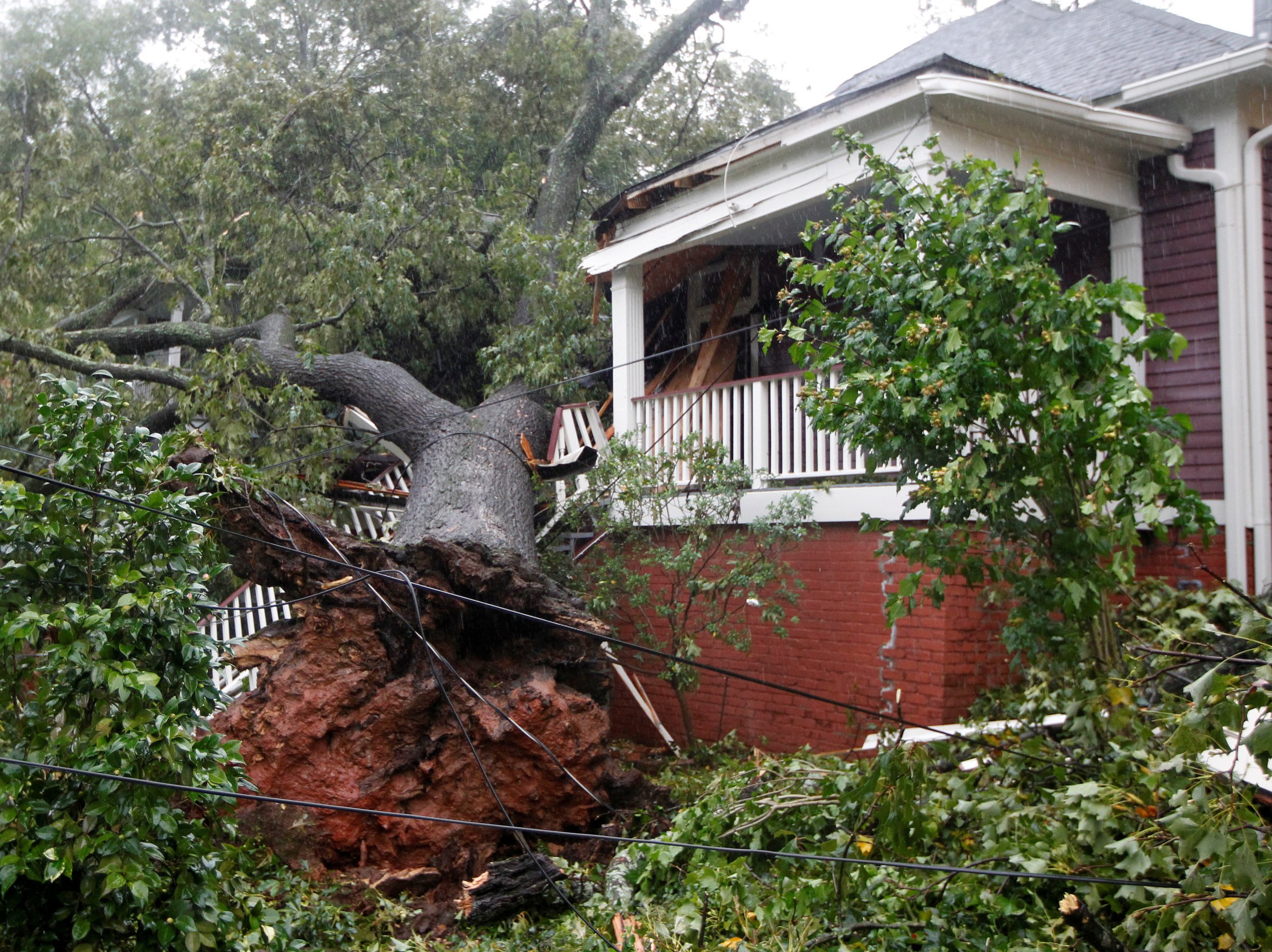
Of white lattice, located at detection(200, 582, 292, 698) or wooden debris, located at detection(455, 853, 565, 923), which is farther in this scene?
white lattice, located at detection(200, 582, 292, 698)

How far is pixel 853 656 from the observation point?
24.5 feet

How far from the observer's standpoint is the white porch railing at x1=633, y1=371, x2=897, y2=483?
793 centimetres

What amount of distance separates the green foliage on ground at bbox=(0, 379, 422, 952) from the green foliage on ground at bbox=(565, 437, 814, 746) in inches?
144

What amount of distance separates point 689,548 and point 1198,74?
477cm

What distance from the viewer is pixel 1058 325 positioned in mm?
4422

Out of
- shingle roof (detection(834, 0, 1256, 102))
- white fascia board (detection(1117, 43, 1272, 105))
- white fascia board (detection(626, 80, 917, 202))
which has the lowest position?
white fascia board (detection(626, 80, 917, 202))

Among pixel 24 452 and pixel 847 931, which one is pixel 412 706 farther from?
pixel 847 931

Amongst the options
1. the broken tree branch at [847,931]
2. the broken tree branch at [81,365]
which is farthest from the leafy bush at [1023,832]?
the broken tree branch at [81,365]

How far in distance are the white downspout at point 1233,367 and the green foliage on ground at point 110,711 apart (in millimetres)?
6471

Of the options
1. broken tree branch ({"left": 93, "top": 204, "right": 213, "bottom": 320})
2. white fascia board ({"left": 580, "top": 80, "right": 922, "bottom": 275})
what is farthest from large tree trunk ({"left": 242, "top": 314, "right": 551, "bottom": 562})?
white fascia board ({"left": 580, "top": 80, "right": 922, "bottom": 275})

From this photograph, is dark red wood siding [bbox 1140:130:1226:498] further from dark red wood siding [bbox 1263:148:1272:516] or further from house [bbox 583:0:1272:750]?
dark red wood siding [bbox 1263:148:1272:516]

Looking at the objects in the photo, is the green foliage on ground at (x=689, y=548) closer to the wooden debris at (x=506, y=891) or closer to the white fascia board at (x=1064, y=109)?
the wooden debris at (x=506, y=891)

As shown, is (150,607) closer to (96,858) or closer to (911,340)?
(96,858)

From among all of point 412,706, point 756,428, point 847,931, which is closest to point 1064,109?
point 756,428
